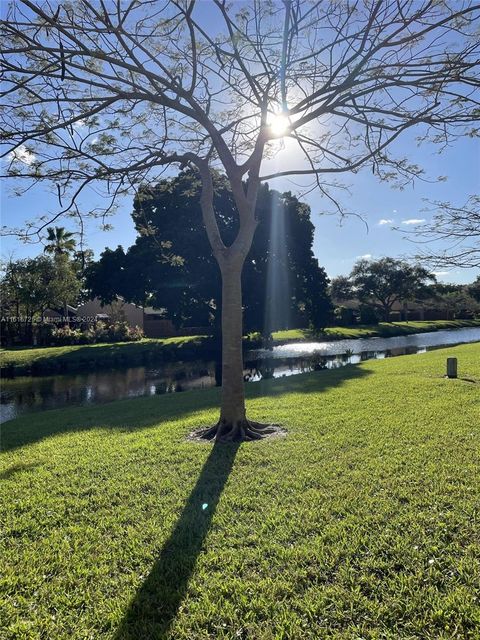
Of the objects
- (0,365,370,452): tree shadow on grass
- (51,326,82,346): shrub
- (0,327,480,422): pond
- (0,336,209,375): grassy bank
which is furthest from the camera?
(51,326,82,346): shrub

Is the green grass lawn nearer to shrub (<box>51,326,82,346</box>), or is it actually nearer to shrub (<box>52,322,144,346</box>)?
shrub (<box>51,326,82,346</box>)

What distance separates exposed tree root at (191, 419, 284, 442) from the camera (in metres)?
6.64

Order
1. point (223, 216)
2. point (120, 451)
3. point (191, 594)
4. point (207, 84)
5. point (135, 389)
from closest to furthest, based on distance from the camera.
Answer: point (191, 594)
point (120, 451)
point (207, 84)
point (135, 389)
point (223, 216)

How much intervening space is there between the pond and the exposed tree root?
8441mm

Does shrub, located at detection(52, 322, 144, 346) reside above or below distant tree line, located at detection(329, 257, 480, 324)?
below

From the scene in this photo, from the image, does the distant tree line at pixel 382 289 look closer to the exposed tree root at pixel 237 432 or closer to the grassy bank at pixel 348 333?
the grassy bank at pixel 348 333

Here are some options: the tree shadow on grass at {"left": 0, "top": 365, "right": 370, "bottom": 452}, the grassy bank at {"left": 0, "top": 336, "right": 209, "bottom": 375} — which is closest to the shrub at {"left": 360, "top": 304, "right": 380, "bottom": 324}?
the grassy bank at {"left": 0, "top": 336, "right": 209, "bottom": 375}

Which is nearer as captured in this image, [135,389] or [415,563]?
[415,563]

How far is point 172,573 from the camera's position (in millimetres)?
3176

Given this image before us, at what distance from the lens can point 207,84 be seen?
8.16 m

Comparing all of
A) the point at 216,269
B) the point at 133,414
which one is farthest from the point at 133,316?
the point at 133,414

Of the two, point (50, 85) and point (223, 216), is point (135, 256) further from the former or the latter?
point (50, 85)

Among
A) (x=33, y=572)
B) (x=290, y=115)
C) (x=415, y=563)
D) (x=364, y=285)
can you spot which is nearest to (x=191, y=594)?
(x=33, y=572)

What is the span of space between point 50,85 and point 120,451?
5.66 m
